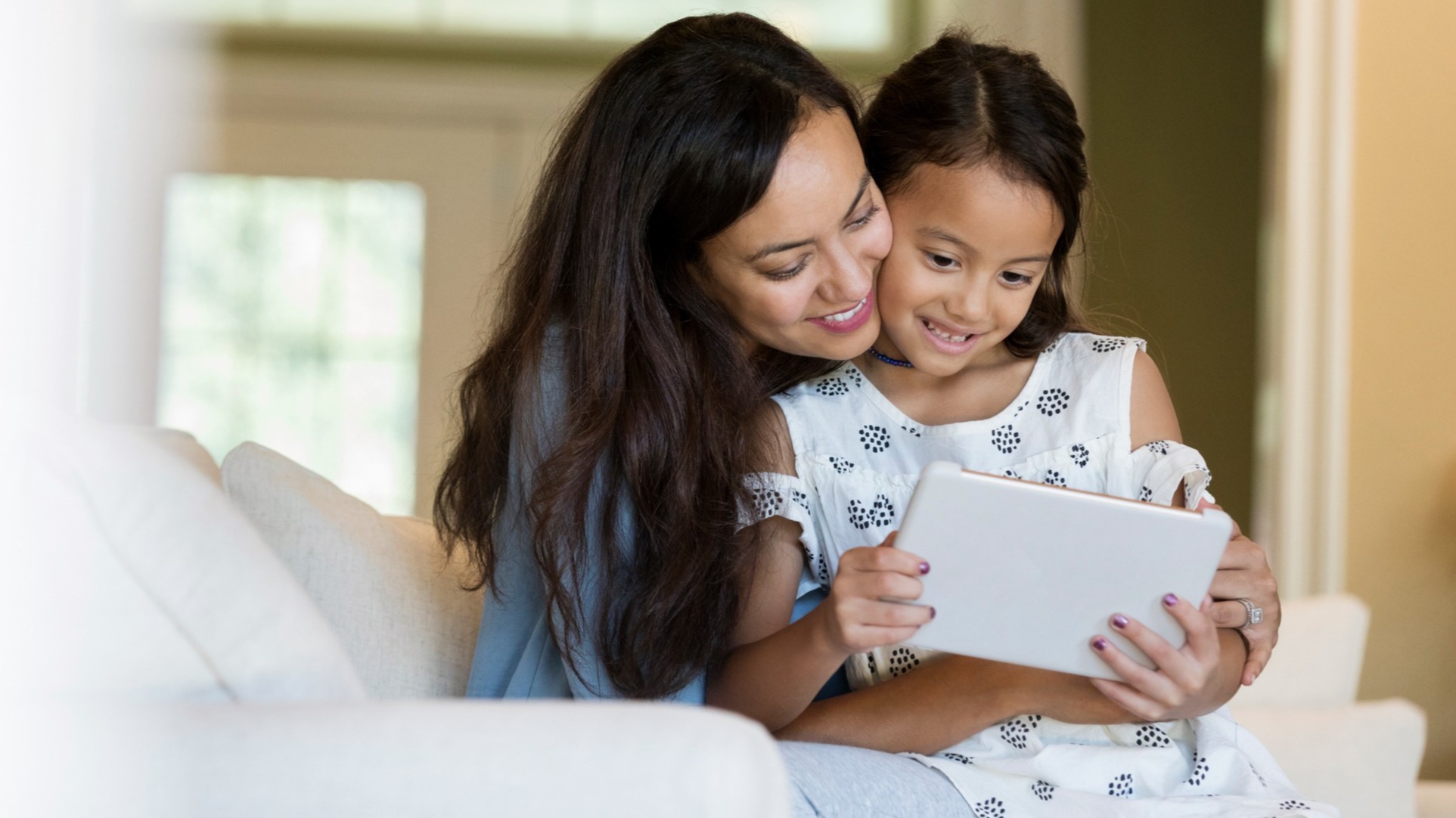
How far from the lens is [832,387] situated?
1433 millimetres

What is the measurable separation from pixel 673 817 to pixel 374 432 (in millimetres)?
4158

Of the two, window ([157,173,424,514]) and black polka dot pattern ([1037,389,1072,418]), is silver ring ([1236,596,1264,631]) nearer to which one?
black polka dot pattern ([1037,389,1072,418])

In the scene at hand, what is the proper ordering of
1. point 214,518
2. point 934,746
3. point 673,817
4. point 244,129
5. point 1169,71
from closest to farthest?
point 673,817 < point 214,518 < point 934,746 < point 1169,71 < point 244,129

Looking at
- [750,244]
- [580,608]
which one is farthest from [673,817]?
[750,244]

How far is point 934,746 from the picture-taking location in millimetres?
1237

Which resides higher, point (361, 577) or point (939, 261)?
point (939, 261)

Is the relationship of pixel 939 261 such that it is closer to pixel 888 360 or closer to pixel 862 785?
pixel 888 360

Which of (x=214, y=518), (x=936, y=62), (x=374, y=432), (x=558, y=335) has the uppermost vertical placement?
(x=936, y=62)

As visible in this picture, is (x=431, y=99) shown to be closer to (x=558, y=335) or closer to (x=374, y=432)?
(x=374, y=432)

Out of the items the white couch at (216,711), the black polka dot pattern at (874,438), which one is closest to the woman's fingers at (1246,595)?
the black polka dot pattern at (874,438)

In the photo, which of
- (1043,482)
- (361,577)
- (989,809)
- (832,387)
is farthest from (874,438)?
(361,577)

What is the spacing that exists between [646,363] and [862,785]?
44 cm

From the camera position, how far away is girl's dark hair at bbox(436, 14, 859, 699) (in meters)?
1.23

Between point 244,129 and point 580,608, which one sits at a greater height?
point 244,129
